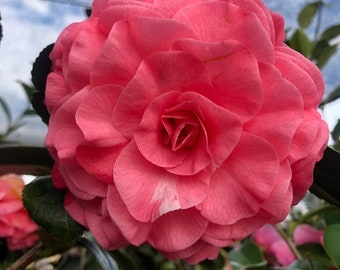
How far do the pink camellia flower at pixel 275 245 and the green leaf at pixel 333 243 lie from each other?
470mm

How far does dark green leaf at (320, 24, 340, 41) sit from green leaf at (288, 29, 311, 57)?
0.59 ft

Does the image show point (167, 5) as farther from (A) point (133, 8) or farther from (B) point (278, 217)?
(B) point (278, 217)

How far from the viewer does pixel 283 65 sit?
50 centimetres

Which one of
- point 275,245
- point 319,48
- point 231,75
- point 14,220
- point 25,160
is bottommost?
point 275,245

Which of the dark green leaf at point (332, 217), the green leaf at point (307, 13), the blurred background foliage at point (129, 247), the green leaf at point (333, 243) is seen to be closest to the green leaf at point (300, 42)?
the blurred background foliage at point (129, 247)

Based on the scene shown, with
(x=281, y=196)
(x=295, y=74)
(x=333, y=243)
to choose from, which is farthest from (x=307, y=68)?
(x=333, y=243)

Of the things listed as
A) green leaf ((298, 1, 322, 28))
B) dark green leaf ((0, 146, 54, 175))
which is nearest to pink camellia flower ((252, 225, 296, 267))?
green leaf ((298, 1, 322, 28))

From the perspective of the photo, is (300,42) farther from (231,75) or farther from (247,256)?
(231,75)

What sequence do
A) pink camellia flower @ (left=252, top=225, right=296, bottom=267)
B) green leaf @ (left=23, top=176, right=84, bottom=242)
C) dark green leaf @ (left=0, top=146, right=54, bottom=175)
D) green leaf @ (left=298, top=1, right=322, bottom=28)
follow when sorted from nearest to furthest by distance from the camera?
green leaf @ (left=23, top=176, right=84, bottom=242)
dark green leaf @ (left=0, top=146, right=54, bottom=175)
pink camellia flower @ (left=252, top=225, right=296, bottom=267)
green leaf @ (left=298, top=1, right=322, bottom=28)

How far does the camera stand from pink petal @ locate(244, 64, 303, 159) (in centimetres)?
48

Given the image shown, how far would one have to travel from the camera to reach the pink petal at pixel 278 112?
0.48m

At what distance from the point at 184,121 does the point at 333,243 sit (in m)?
0.42

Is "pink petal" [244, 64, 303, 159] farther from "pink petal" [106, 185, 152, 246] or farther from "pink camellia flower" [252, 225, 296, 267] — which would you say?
"pink camellia flower" [252, 225, 296, 267]

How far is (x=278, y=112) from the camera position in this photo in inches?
19.2
